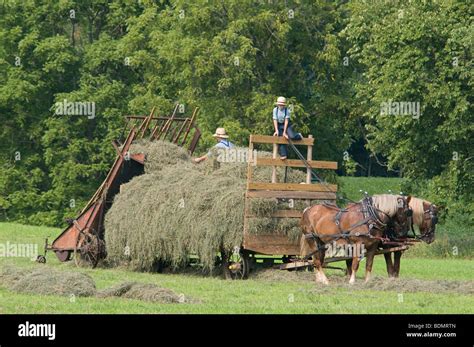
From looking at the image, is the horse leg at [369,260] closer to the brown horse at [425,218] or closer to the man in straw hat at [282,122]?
the brown horse at [425,218]

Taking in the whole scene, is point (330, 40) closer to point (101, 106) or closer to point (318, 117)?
point (318, 117)

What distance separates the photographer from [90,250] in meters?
24.2

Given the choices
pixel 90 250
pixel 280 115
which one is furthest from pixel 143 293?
pixel 90 250

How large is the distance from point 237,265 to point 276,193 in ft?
4.64

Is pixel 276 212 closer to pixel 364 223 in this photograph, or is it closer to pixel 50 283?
pixel 364 223

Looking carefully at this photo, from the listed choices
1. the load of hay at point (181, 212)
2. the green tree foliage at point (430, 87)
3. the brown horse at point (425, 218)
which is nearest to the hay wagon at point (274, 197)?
the load of hay at point (181, 212)

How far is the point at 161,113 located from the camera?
44.8 m

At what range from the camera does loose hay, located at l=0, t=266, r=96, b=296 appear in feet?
59.2

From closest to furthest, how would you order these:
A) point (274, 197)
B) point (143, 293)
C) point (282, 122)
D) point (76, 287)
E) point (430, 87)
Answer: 1. point (143, 293)
2. point (76, 287)
3. point (274, 197)
4. point (282, 122)
5. point (430, 87)

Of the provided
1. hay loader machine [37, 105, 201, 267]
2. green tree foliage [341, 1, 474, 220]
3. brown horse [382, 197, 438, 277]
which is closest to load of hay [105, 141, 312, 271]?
hay loader machine [37, 105, 201, 267]

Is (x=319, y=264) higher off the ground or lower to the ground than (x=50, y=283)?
higher

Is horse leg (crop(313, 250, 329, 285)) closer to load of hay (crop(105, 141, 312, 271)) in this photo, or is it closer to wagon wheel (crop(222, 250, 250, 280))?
load of hay (crop(105, 141, 312, 271))

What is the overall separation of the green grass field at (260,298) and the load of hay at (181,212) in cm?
46
